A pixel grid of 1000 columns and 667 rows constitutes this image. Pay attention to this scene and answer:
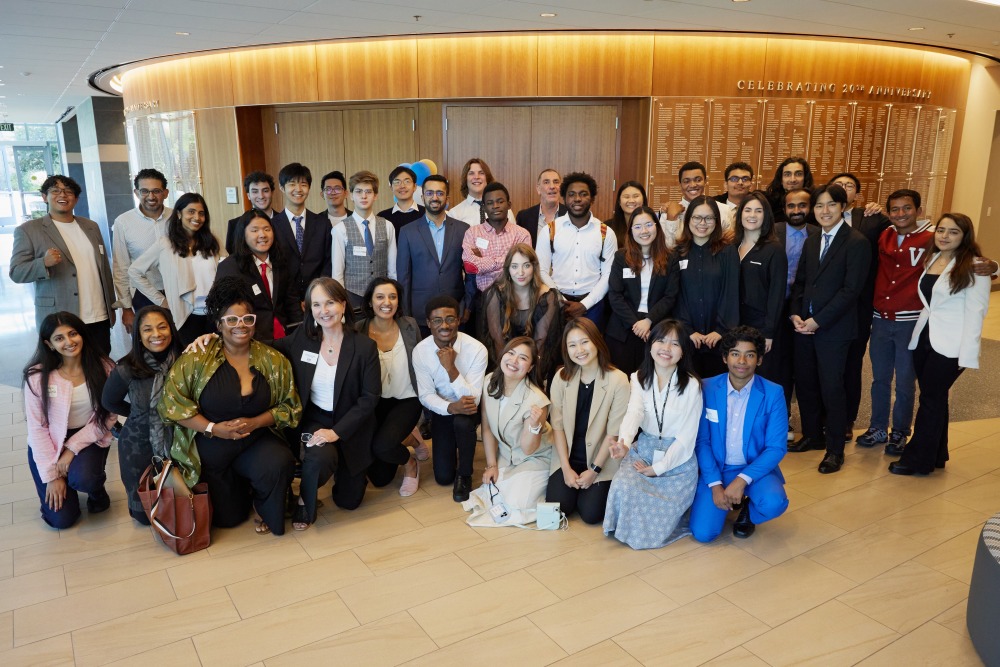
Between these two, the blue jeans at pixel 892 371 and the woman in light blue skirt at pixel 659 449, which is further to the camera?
the blue jeans at pixel 892 371

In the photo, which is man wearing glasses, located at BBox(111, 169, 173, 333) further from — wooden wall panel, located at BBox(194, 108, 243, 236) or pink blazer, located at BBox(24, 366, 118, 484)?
wooden wall panel, located at BBox(194, 108, 243, 236)

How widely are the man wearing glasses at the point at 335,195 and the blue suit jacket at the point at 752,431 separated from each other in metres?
2.81

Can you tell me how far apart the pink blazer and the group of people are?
0.01m

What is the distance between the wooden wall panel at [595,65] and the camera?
7273 millimetres

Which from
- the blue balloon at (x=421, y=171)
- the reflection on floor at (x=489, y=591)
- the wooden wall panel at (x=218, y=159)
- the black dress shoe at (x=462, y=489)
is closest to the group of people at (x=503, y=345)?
the black dress shoe at (x=462, y=489)

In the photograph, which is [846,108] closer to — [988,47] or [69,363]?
[988,47]

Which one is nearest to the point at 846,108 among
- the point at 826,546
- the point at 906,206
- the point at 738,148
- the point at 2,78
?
the point at 738,148

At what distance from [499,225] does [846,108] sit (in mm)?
5485

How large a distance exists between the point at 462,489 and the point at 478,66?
16.9 ft

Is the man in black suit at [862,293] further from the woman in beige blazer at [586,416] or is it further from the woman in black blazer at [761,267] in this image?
the woman in beige blazer at [586,416]

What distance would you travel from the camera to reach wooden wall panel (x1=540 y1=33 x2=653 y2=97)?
23.9 ft

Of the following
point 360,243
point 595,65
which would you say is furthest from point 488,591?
point 595,65

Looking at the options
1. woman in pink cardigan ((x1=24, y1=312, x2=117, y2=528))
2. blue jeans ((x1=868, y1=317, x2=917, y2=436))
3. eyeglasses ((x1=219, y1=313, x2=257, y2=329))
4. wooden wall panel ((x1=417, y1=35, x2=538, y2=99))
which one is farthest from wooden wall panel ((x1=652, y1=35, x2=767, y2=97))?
woman in pink cardigan ((x1=24, y1=312, x2=117, y2=528))

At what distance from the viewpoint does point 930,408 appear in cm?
422
